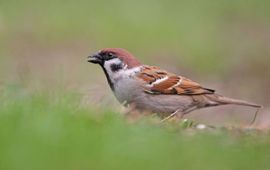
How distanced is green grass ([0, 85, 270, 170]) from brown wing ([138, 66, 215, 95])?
1.61m

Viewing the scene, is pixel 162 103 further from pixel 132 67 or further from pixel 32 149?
pixel 32 149

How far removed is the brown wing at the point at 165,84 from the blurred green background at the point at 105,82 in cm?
44

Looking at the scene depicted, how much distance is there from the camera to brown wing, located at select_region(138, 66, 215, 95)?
10.8 m

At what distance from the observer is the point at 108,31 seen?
61.7 ft

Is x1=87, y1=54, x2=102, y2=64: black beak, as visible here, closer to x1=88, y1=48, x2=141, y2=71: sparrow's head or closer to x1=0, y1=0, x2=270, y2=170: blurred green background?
x1=88, y1=48, x2=141, y2=71: sparrow's head

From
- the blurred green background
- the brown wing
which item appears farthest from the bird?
the blurred green background

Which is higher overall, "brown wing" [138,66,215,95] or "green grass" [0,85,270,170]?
"brown wing" [138,66,215,95]

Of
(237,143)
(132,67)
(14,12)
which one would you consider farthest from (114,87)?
(14,12)

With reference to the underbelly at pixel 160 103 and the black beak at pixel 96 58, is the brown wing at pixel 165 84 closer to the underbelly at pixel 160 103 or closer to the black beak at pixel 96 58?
the underbelly at pixel 160 103

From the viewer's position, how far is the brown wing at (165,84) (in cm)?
1080

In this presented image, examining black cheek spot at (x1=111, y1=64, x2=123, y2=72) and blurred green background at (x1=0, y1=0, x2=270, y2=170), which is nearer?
blurred green background at (x1=0, y1=0, x2=270, y2=170)

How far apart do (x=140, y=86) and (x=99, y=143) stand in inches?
106

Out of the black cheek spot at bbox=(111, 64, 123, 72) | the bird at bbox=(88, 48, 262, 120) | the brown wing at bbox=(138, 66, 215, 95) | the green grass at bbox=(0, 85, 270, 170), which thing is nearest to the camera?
the green grass at bbox=(0, 85, 270, 170)

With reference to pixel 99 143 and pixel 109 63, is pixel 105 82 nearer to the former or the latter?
pixel 109 63
